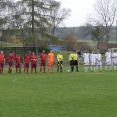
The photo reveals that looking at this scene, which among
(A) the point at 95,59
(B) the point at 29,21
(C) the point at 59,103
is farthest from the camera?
(B) the point at 29,21

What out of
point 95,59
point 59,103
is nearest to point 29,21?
point 95,59

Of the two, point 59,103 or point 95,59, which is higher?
point 95,59

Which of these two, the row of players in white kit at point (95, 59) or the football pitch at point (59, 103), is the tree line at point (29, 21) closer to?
the row of players in white kit at point (95, 59)

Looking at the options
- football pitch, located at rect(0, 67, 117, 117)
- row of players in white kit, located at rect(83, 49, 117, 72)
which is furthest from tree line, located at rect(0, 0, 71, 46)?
football pitch, located at rect(0, 67, 117, 117)

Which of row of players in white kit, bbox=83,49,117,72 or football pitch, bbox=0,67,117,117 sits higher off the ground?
row of players in white kit, bbox=83,49,117,72

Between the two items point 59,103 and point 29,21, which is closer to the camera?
point 59,103

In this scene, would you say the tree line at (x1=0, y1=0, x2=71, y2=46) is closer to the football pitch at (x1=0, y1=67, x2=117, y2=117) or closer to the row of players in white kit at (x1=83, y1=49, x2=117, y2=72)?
the row of players in white kit at (x1=83, y1=49, x2=117, y2=72)

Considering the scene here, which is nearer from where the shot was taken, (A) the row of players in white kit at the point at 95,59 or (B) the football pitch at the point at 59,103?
(B) the football pitch at the point at 59,103

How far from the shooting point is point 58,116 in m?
11.3

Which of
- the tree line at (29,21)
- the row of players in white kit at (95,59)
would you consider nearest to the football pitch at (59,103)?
the row of players in white kit at (95,59)

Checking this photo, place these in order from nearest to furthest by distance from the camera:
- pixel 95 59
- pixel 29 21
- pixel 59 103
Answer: pixel 59 103
pixel 95 59
pixel 29 21

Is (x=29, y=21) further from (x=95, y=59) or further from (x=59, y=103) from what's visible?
(x=59, y=103)

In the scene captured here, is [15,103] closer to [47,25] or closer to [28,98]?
[28,98]

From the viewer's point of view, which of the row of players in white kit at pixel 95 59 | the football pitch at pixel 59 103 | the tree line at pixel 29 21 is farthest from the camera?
the tree line at pixel 29 21
